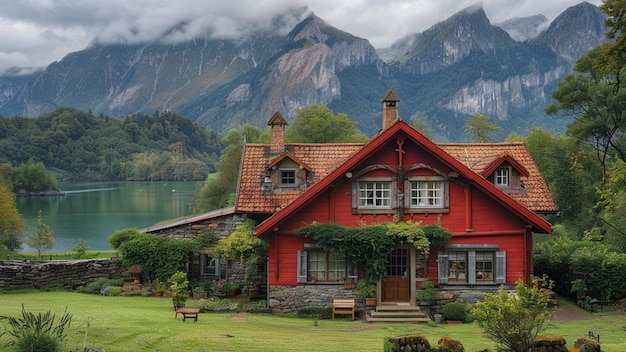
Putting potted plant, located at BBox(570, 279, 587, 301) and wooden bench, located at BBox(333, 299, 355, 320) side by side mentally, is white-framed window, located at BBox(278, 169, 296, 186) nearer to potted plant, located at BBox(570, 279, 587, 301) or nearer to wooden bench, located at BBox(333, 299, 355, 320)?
wooden bench, located at BBox(333, 299, 355, 320)

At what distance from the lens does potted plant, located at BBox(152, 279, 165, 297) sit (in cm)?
2395

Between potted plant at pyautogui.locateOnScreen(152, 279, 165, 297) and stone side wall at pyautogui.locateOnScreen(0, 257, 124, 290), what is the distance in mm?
2099

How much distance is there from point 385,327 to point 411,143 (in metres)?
7.25

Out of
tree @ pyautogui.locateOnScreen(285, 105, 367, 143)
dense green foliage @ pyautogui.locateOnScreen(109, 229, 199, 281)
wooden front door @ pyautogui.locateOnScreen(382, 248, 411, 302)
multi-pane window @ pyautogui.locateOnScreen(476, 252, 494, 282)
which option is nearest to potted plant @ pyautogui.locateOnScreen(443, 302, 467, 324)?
wooden front door @ pyautogui.locateOnScreen(382, 248, 411, 302)

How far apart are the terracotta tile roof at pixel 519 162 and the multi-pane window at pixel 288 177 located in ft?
22.9

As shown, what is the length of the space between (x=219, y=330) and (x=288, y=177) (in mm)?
9854

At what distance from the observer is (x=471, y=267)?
2136 cm

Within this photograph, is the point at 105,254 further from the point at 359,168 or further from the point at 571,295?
the point at 571,295

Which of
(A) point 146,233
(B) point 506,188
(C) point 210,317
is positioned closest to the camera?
(C) point 210,317

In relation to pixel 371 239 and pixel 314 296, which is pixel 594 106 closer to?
pixel 371 239

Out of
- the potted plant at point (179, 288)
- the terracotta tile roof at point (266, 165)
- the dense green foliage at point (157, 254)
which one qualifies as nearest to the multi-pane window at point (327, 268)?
the terracotta tile roof at point (266, 165)

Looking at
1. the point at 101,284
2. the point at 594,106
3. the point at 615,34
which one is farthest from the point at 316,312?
the point at 594,106

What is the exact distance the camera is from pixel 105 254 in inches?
1651

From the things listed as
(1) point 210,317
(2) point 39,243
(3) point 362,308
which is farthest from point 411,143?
(2) point 39,243
